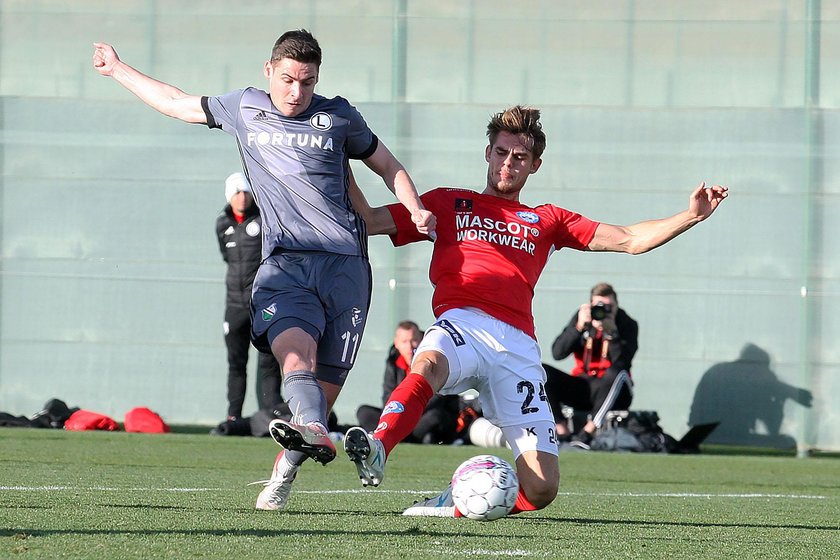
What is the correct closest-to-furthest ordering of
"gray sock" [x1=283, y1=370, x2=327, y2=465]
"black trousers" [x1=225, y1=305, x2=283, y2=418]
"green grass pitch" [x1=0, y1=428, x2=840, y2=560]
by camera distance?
"green grass pitch" [x1=0, y1=428, x2=840, y2=560] → "gray sock" [x1=283, y1=370, x2=327, y2=465] → "black trousers" [x1=225, y1=305, x2=283, y2=418]

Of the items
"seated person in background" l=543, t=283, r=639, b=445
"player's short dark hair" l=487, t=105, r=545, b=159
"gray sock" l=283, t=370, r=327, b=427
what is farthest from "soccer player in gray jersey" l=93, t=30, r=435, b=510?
Answer: "seated person in background" l=543, t=283, r=639, b=445

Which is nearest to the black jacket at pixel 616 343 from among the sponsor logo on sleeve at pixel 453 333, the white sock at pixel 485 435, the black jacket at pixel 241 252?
the white sock at pixel 485 435

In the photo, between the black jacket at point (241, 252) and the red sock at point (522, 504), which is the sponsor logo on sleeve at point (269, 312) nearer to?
the red sock at point (522, 504)

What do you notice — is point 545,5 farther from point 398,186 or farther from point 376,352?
point 398,186

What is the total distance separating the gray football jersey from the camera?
567cm

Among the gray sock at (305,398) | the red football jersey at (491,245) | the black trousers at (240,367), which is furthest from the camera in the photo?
the black trousers at (240,367)

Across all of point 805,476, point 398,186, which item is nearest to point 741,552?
point 398,186

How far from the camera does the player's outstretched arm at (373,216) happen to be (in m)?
5.95

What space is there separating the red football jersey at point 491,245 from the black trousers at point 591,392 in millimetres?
5884

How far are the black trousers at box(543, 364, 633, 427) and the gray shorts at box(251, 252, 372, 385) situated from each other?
251 inches

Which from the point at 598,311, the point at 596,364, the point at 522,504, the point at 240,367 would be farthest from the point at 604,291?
the point at 522,504

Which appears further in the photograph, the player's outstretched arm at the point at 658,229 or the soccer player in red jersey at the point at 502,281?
the player's outstretched arm at the point at 658,229

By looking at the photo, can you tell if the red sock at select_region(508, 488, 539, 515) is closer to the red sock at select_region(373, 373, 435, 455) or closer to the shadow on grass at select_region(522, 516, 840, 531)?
the shadow on grass at select_region(522, 516, 840, 531)

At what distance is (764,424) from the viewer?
1316 centimetres
